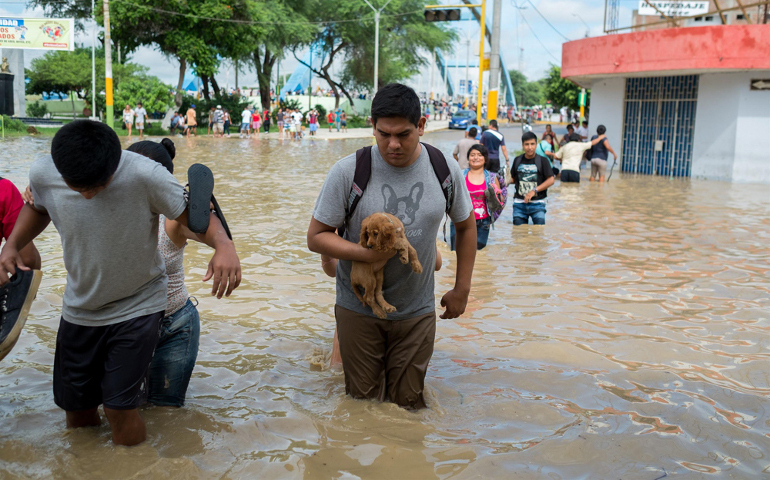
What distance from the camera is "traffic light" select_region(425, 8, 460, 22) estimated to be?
24516 mm

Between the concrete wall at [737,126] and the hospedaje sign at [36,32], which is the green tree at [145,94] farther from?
the concrete wall at [737,126]

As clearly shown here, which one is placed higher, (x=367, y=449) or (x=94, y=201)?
(x=94, y=201)

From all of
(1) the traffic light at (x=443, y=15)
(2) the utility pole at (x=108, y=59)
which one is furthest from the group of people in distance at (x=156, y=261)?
(2) the utility pole at (x=108, y=59)

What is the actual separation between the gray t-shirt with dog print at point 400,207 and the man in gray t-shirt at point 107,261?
743 mm

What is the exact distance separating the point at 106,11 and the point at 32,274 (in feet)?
96.2

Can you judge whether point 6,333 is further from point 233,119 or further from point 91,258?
point 233,119

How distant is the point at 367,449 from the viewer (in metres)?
3.77

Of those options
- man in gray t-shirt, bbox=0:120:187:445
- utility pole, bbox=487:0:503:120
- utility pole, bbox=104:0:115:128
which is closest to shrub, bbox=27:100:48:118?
utility pole, bbox=104:0:115:128

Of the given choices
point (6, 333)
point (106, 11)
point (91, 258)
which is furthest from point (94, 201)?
point (106, 11)

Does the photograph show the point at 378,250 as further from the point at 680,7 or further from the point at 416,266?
the point at 680,7

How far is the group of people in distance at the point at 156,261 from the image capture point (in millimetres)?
3201

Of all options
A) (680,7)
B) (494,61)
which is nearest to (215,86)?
(494,61)

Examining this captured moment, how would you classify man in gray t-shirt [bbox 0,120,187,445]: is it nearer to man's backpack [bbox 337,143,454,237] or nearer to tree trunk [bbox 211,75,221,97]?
man's backpack [bbox 337,143,454,237]

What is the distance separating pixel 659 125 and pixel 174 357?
21.1m
